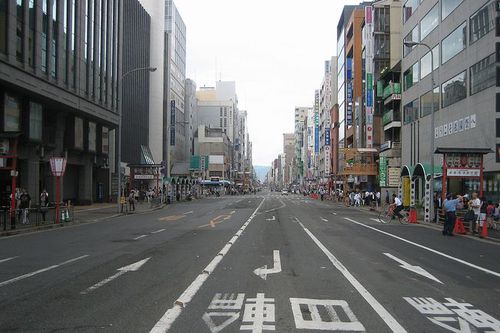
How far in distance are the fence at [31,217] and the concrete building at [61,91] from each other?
9.25ft

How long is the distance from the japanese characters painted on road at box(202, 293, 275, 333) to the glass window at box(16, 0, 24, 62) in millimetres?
31924

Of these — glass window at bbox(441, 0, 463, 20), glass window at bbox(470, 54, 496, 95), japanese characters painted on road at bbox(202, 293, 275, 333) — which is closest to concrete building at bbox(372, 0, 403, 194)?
glass window at bbox(441, 0, 463, 20)

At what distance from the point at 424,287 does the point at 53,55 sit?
37807 millimetres

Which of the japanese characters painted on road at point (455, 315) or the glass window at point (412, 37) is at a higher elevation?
the glass window at point (412, 37)

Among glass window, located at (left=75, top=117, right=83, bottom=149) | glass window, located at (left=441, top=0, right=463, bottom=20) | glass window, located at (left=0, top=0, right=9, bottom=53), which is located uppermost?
glass window, located at (left=441, top=0, right=463, bottom=20)

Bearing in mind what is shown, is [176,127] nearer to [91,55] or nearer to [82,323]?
[91,55]

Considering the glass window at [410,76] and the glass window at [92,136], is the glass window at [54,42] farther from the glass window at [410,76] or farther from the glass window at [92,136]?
the glass window at [410,76]

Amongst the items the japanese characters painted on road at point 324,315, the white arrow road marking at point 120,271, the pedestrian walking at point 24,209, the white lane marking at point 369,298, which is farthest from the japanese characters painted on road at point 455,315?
the pedestrian walking at point 24,209

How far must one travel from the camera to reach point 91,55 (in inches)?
1939

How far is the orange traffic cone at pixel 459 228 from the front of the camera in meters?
23.9

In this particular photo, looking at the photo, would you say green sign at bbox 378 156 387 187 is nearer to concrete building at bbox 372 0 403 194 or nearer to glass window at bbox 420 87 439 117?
concrete building at bbox 372 0 403 194

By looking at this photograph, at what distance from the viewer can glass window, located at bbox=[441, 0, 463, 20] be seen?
131 feet

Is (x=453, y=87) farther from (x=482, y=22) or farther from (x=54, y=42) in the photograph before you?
(x=54, y=42)

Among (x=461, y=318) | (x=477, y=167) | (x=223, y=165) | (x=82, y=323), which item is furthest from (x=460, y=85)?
(x=223, y=165)
